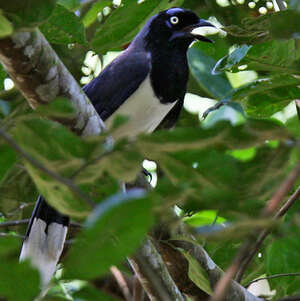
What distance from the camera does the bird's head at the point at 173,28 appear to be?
3.69 meters

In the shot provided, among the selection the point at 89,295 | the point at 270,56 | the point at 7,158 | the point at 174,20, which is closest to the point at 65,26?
the point at 270,56

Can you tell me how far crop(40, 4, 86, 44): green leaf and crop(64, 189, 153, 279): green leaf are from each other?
140 centimetres

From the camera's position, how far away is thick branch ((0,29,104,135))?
1.67m

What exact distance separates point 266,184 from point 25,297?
43 cm

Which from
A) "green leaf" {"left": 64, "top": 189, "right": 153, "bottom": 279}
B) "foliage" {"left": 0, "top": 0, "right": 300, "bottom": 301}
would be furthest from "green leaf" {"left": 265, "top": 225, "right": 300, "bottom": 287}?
"green leaf" {"left": 64, "top": 189, "right": 153, "bottom": 279}

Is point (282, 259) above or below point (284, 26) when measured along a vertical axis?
below

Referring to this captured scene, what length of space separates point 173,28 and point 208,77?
88 centimetres

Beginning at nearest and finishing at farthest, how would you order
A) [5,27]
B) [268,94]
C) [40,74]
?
[5,27] < [40,74] < [268,94]

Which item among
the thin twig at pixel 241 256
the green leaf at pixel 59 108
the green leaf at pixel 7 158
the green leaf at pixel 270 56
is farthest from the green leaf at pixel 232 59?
the thin twig at pixel 241 256

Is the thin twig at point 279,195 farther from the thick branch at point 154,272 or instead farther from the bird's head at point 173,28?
the bird's head at point 173,28

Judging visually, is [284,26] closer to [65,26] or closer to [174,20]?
[65,26]

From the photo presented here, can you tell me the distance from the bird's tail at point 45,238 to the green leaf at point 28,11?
3.46 ft

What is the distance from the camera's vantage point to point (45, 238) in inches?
99.1

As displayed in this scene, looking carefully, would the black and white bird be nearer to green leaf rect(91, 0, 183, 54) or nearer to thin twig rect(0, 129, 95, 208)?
green leaf rect(91, 0, 183, 54)
